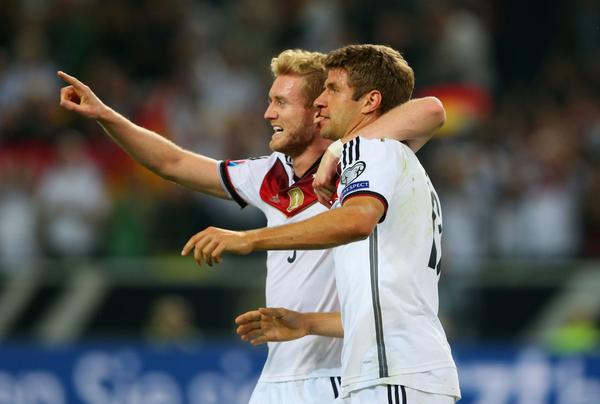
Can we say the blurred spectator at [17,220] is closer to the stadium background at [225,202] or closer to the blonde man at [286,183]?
the stadium background at [225,202]

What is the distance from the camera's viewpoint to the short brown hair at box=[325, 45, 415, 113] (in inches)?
199

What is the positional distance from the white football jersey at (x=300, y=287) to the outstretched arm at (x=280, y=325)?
1.04ft

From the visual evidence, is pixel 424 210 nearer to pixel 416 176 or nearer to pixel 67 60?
pixel 416 176

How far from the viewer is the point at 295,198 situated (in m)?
5.89

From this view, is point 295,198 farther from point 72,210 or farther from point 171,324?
point 72,210

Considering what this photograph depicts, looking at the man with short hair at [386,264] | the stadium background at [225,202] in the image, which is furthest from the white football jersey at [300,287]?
the stadium background at [225,202]

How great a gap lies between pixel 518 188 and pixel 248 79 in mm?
3628

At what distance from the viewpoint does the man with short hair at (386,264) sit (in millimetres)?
4824

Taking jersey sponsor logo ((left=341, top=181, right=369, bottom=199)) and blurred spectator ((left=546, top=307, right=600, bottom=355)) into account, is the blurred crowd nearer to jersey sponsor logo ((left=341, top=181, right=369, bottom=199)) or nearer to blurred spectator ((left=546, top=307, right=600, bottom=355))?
blurred spectator ((left=546, top=307, right=600, bottom=355))

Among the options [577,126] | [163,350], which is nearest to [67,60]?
[163,350]

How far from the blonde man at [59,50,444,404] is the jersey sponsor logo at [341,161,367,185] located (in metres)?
0.97

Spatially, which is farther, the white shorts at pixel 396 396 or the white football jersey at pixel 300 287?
the white football jersey at pixel 300 287

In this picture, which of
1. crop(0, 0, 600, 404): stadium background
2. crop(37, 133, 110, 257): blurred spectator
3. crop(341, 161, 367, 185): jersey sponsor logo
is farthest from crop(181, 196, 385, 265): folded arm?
crop(37, 133, 110, 257): blurred spectator

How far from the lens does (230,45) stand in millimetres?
14602
